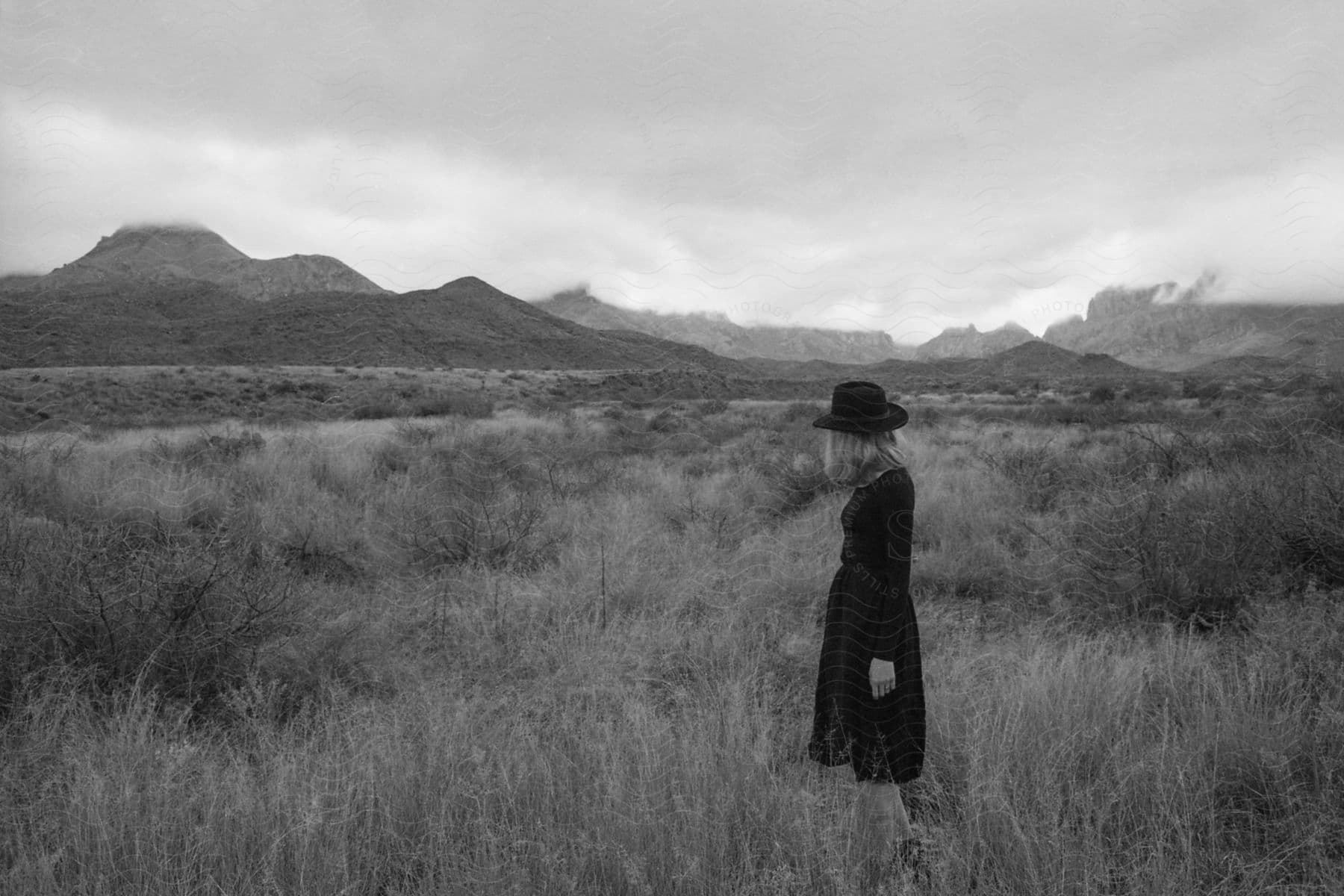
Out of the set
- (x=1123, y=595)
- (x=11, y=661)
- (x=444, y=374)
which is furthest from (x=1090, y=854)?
(x=444, y=374)

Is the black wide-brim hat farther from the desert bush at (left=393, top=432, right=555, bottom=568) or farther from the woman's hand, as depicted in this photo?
the desert bush at (left=393, top=432, right=555, bottom=568)

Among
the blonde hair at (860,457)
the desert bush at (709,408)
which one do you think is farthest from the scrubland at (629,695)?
the desert bush at (709,408)

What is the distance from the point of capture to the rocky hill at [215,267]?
311 feet

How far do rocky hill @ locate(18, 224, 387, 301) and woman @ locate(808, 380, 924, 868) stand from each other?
102 meters

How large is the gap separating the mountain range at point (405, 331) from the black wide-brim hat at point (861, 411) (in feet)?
47.6

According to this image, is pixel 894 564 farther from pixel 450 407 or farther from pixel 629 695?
pixel 450 407

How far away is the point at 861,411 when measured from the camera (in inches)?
110

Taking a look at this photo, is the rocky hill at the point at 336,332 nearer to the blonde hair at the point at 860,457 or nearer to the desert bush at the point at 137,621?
the desert bush at the point at 137,621

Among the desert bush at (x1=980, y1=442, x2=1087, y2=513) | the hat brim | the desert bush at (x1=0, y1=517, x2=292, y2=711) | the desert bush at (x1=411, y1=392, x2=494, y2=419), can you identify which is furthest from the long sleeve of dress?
the desert bush at (x1=411, y1=392, x2=494, y2=419)

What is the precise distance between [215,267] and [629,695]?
455 feet

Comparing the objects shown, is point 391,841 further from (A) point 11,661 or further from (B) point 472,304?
(B) point 472,304

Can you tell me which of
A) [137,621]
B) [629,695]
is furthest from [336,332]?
[629,695]

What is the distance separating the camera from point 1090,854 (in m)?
2.47

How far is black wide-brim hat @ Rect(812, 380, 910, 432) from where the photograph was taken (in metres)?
2.78
